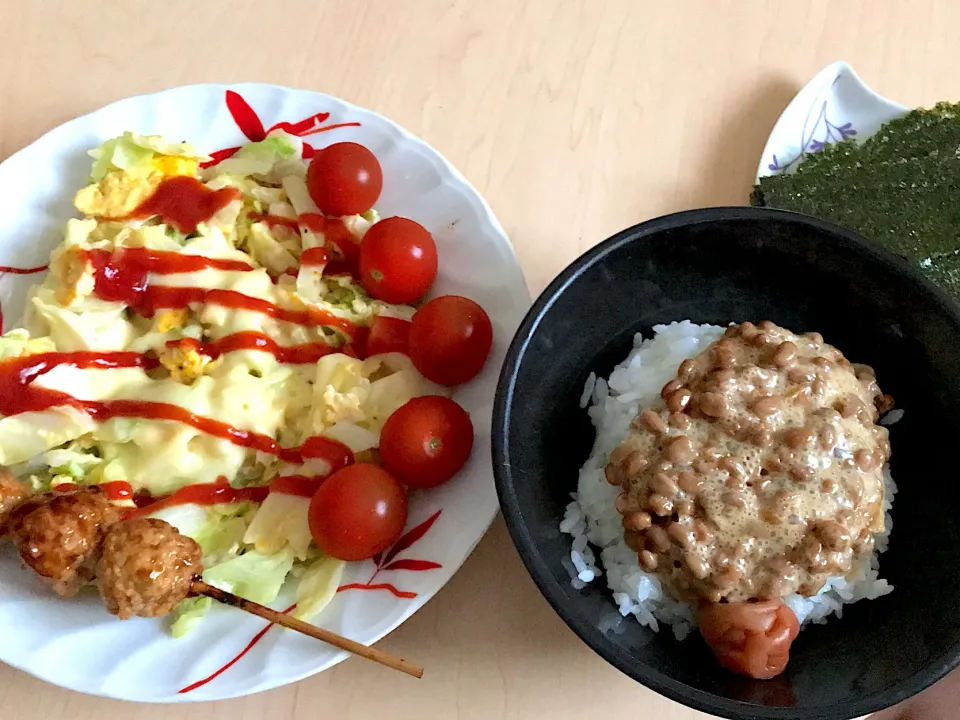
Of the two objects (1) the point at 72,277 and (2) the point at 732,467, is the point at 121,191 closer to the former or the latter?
(1) the point at 72,277

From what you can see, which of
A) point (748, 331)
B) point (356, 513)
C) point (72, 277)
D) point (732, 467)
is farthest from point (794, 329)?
point (72, 277)

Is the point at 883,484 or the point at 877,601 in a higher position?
the point at 883,484

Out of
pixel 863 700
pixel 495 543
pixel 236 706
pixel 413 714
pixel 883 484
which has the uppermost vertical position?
pixel 883 484

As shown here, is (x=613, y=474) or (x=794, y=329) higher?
(x=794, y=329)

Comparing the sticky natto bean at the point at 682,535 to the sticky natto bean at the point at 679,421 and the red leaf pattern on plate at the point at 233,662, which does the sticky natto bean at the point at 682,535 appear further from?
the red leaf pattern on plate at the point at 233,662

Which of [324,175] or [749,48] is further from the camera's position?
[749,48]

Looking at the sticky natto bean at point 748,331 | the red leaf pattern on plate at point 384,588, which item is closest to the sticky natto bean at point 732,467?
the sticky natto bean at point 748,331

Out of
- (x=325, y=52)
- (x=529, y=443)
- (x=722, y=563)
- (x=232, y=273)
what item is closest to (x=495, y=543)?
(x=529, y=443)

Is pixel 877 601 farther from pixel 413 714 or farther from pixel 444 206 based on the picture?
pixel 444 206
